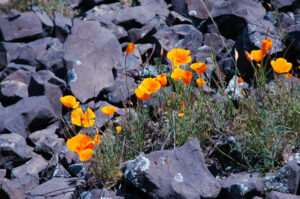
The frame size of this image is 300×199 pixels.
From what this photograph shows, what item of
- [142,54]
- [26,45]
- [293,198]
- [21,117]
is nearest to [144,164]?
[293,198]

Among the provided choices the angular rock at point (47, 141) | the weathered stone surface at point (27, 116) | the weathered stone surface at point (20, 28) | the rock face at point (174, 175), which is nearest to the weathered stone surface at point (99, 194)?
the rock face at point (174, 175)

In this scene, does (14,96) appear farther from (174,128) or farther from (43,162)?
(174,128)

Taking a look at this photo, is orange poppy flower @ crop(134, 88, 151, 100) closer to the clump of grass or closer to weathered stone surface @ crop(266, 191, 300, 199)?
weathered stone surface @ crop(266, 191, 300, 199)

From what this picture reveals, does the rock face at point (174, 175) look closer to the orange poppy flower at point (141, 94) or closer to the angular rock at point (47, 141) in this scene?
the orange poppy flower at point (141, 94)

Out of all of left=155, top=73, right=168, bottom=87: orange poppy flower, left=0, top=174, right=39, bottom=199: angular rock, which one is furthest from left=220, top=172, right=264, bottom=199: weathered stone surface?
left=0, top=174, right=39, bottom=199: angular rock

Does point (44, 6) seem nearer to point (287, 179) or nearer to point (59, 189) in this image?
point (59, 189)

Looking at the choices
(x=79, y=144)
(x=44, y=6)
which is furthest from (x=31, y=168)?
(x=44, y=6)
